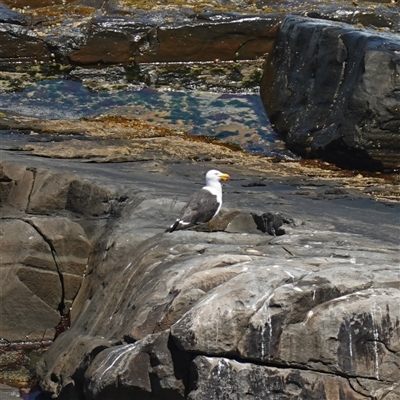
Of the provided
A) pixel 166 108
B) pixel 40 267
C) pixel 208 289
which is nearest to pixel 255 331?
pixel 208 289

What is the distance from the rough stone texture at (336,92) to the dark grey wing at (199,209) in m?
4.36

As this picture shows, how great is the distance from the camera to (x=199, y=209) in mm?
8578

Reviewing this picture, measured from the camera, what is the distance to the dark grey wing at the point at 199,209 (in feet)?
28.1

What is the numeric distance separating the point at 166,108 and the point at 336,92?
10.4 ft

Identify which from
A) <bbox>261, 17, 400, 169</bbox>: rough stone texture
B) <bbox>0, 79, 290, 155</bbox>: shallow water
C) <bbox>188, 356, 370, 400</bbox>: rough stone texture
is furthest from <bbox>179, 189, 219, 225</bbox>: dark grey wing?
<bbox>0, 79, 290, 155</bbox>: shallow water

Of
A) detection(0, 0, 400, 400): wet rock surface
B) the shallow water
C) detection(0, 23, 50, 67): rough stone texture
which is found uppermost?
detection(0, 0, 400, 400): wet rock surface

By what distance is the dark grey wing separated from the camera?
8.55 meters

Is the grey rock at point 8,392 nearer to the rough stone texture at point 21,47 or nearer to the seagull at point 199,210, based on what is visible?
the seagull at point 199,210

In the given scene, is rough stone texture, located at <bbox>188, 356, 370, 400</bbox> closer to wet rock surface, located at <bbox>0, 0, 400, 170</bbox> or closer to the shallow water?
the shallow water

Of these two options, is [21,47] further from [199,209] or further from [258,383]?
[258,383]

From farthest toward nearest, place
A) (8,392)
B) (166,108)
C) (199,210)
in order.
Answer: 1. (166,108)
2. (199,210)
3. (8,392)

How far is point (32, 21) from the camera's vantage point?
17.3 metres

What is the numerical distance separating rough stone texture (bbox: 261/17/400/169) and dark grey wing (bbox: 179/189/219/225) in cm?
436

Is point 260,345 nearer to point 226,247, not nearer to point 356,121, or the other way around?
point 226,247
